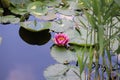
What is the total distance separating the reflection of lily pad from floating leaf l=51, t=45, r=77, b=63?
134 mm

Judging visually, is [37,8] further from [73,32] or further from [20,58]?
[20,58]

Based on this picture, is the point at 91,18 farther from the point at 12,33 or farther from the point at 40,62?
the point at 12,33

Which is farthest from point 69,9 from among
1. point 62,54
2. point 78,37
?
point 62,54

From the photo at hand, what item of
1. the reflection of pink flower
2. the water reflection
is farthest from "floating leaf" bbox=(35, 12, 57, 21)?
the water reflection

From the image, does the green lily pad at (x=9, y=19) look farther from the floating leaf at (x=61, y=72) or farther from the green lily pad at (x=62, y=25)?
the floating leaf at (x=61, y=72)

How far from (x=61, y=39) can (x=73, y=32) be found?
0.19m

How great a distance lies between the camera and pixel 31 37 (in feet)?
6.32

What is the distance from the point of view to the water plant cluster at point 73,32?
1.30m

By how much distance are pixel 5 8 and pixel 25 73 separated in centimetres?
85

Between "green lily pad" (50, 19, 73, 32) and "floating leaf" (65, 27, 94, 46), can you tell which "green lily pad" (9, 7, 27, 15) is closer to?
"green lily pad" (50, 19, 73, 32)

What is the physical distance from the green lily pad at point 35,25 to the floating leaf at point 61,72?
0.41 meters

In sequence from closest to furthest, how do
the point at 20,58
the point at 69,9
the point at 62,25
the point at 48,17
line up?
the point at 20,58 < the point at 62,25 < the point at 48,17 < the point at 69,9

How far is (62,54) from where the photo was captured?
68.6 inches

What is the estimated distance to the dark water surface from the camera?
159 centimetres
